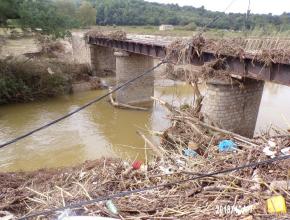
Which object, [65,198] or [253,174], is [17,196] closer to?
[65,198]

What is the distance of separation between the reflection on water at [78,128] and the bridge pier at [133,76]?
1209 millimetres

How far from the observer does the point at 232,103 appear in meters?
14.1

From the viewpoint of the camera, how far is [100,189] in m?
6.72

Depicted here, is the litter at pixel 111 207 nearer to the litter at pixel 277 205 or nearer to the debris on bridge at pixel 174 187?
the debris on bridge at pixel 174 187

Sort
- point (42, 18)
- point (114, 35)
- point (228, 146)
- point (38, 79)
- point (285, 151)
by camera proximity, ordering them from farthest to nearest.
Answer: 1. point (38, 79)
2. point (114, 35)
3. point (42, 18)
4. point (228, 146)
5. point (285, 151)

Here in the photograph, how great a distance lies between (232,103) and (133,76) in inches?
418

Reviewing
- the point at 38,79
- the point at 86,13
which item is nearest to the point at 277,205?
the point at 38,79

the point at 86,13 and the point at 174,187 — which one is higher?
the point at 86,13

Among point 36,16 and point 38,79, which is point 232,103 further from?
point 38,79

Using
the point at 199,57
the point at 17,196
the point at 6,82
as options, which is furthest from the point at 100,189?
the point at 6,82

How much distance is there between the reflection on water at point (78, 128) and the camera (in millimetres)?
14898

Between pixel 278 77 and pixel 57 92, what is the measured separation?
60.2 feet

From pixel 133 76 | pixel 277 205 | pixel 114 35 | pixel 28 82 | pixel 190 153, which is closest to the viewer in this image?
pixel 277 205

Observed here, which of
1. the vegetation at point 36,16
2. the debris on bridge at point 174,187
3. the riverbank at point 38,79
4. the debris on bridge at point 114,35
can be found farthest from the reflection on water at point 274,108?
the vegetation at point 36,16
